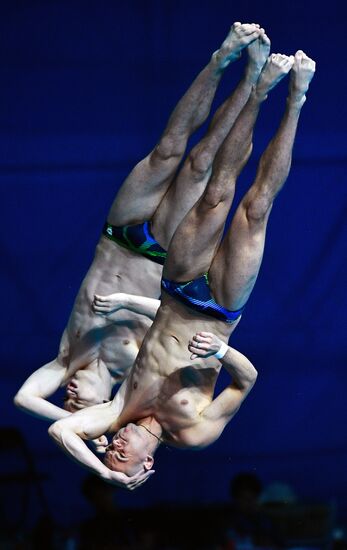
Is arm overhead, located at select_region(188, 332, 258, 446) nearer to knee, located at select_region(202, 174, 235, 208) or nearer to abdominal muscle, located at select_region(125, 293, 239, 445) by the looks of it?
abdominal muscle, located at select_region(125, 293, 239, 445)

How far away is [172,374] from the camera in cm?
633

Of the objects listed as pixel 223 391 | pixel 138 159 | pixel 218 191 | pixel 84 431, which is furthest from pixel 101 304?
pixel 138 159

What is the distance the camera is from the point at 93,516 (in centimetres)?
708

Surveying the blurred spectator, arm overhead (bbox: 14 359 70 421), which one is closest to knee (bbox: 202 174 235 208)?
arm overhead (bbox: 14 359 70 421)

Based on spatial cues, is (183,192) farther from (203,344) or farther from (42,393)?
(42,393)

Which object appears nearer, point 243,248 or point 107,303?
point 243,248

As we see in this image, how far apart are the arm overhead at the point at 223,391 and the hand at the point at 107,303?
52cm

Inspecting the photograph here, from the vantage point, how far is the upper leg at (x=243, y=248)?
6.03 meters

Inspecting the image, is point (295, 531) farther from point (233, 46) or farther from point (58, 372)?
point (233, 46)

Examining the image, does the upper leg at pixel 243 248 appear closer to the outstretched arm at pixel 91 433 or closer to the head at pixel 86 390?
the outstretched arm at pixel 91 433

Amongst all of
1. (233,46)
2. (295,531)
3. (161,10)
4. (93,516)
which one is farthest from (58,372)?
(161,10)

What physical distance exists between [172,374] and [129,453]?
0.42 meters

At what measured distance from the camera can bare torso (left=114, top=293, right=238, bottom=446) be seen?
20.5 feet

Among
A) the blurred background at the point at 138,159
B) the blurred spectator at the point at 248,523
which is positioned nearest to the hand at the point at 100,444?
the blurred spectator at the point at 248,523
